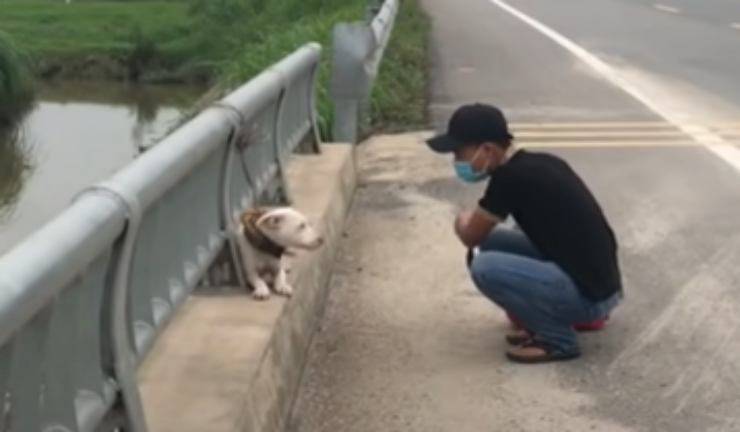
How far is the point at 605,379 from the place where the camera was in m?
6.27

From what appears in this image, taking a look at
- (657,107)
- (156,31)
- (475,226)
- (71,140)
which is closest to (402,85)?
(657,107)

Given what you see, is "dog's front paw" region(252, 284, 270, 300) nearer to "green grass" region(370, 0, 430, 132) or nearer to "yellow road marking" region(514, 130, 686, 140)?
"yellow road marking" region(514, 130, 686, 140)

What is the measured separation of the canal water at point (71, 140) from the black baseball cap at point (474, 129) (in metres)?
11.7

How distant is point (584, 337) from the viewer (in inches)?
270

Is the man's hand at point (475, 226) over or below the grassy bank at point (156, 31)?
over

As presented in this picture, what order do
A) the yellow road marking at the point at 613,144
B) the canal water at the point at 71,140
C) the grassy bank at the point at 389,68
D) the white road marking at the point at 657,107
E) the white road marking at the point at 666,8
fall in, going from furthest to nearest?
the white road marking at the point at 666,8, the canal water at the point at 71,140, the grassy bank at the point at 389,68, the yellow road marking at the point at 613,144, the white road marking at the point at 657,107

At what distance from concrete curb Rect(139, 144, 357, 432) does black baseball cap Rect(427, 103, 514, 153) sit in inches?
38.4

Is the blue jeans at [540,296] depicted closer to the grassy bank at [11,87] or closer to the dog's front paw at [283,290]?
the dog's front paw at [283,290]

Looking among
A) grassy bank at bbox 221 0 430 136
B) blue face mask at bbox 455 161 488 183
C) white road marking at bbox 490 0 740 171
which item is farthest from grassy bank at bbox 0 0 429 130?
blue face mask at bbox 455 161 488 183

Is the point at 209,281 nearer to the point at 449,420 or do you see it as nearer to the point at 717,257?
the point at 449,420

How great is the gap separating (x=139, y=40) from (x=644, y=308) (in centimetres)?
4331

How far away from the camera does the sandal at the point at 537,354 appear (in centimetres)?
649

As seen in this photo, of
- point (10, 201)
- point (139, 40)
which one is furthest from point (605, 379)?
point (139, 40)

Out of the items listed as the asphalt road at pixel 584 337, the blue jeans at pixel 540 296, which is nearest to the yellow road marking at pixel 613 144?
the asphalt road at pixel 584 337
